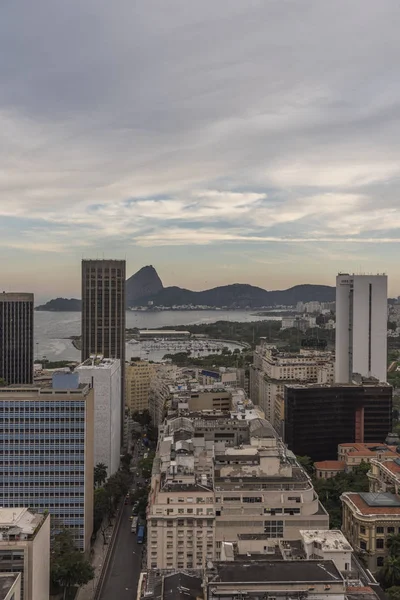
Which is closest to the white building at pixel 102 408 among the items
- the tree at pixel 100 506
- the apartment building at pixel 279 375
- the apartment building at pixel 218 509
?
the tree at pixel 100 506

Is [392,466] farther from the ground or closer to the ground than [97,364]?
closer to the ground

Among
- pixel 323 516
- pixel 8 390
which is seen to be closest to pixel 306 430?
pixel 323 516

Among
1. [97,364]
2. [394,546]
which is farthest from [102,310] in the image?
[394,546]

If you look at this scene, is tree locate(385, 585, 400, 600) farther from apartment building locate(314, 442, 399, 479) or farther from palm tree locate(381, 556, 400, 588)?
apartment building locate(314, 442, 399, 479)

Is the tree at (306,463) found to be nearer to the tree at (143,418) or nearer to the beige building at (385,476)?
the beige building at (385,476)

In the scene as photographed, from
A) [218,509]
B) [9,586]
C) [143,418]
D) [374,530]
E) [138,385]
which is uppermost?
[9,586]

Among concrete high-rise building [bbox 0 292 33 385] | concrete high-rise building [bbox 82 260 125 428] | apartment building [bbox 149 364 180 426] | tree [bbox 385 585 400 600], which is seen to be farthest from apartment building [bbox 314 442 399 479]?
concrete high-rise building [bbox 0 292 33 385]

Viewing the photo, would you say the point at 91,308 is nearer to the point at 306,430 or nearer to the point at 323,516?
the point at 306,430

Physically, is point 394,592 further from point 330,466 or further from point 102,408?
point 102,408
